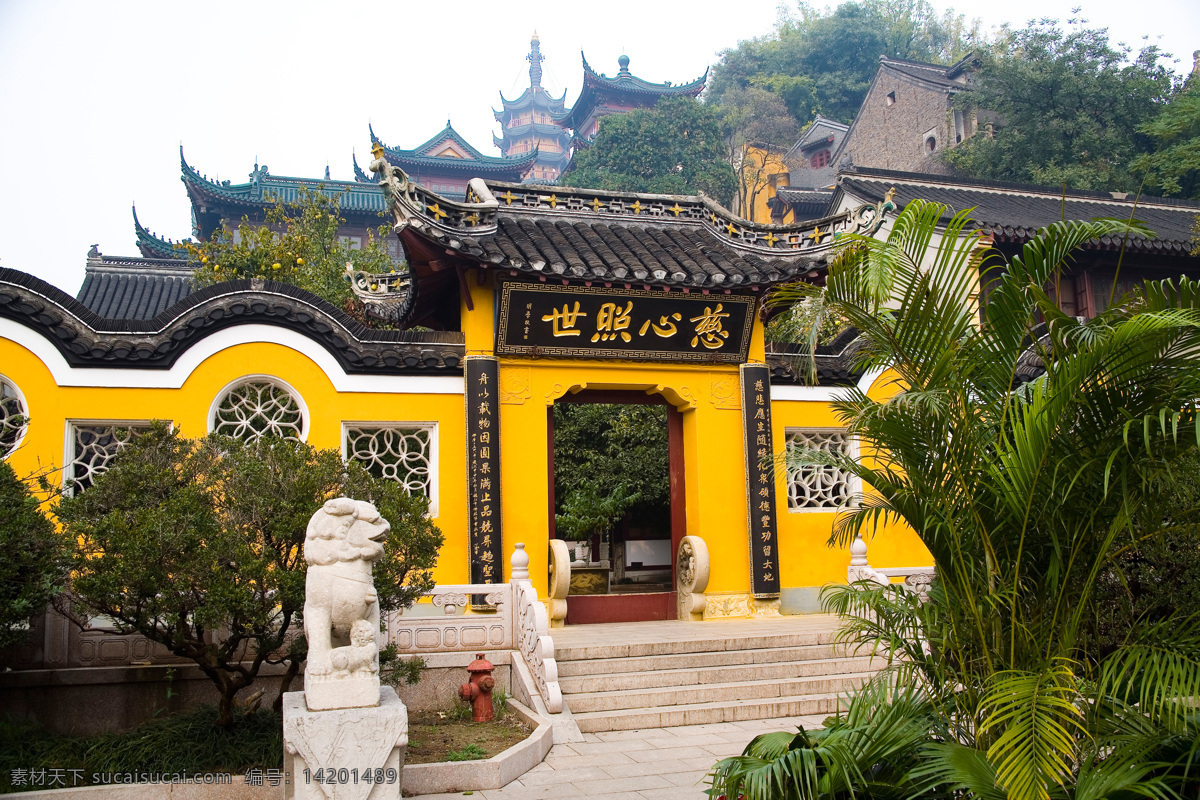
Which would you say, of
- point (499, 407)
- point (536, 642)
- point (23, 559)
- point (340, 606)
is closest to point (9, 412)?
point (23, 559)

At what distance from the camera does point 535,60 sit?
64.9 metres

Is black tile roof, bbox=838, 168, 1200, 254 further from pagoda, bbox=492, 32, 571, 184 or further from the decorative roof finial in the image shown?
the decorative roof finial

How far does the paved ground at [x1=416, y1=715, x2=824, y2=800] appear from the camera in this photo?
5.22 metres

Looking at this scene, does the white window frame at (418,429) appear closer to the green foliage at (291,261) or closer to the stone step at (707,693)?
the stone step at (707,693)

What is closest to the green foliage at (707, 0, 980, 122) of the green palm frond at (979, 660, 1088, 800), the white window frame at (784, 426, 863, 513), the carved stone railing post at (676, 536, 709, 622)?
the white window frame at (784, 426, 863, 513)

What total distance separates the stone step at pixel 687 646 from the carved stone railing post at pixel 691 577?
4.12ft

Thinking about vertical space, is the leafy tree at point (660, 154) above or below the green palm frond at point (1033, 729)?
above

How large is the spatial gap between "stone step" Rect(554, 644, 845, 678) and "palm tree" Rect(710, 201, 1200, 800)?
3255mm

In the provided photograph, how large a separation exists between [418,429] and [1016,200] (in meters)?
13.3

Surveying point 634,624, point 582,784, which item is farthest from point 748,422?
point 582,784

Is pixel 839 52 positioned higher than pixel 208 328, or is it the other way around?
pixel 839 52

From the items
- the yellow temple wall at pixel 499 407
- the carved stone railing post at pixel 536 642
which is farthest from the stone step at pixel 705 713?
the yellow temple wall at pixel 499 407

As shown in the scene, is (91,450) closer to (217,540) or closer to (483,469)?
(483,469)

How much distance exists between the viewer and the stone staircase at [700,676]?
688 cm
